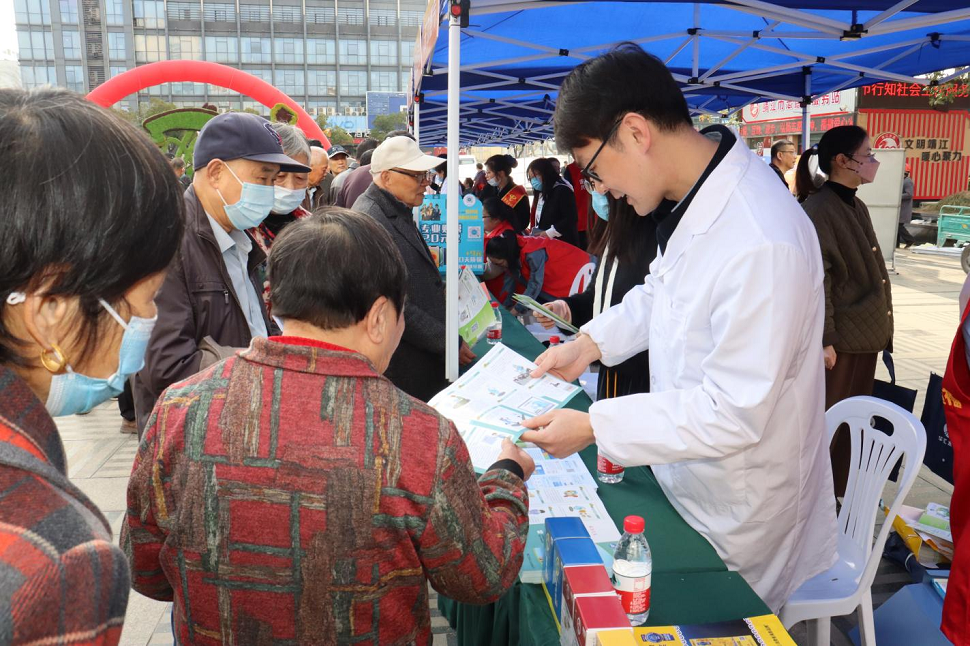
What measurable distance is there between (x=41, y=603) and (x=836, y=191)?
3807 millimetres

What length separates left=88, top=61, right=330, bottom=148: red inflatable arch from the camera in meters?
12.1

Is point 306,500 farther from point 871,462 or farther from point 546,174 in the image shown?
point 546,174

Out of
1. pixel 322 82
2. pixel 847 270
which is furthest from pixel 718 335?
pixel 322 82

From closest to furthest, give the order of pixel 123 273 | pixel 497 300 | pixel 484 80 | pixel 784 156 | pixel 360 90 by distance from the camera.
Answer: pixel 123 273, pixel 497 300, pixel 484 80, pixel 784 156, pixel 360 90

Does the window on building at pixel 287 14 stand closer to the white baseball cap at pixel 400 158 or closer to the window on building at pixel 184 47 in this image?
the window on building at pixel 184 47

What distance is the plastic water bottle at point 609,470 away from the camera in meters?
1.97

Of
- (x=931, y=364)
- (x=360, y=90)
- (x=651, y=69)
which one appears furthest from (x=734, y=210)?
(x=360, y=90)

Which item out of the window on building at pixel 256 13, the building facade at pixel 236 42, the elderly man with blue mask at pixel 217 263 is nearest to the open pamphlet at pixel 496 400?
the elderly man with blue mask at pixel 217 263

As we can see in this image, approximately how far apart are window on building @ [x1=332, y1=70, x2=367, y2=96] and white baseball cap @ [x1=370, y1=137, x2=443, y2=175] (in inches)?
2722

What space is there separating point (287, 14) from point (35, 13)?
21.7m

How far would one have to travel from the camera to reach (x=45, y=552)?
0.55 metres

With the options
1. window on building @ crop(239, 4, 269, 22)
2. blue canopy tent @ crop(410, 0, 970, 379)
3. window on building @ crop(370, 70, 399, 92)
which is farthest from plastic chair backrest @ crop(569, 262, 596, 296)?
window on building @ crop(239, 4, 269, 22)

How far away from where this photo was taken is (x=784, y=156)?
7688mm

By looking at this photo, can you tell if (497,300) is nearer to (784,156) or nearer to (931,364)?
(931,364)
